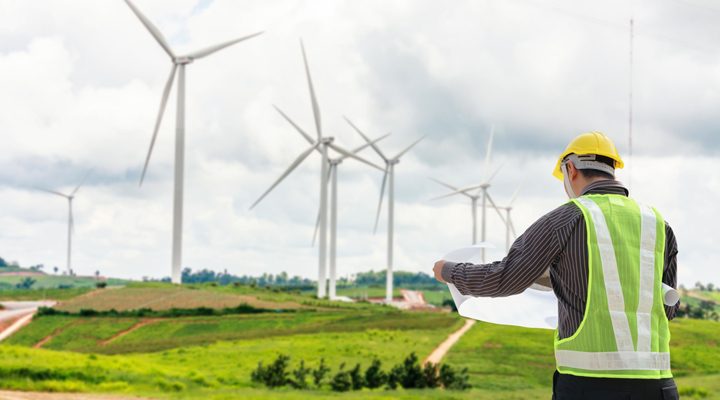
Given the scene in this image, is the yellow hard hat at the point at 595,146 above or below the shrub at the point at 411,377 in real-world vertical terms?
above

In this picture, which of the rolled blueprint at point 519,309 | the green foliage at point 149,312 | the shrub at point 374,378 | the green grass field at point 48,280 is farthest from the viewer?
the green grass field at point 48,280

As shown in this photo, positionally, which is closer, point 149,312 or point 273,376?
point 273,376

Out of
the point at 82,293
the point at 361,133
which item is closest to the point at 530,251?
Answer: the point at 82,293

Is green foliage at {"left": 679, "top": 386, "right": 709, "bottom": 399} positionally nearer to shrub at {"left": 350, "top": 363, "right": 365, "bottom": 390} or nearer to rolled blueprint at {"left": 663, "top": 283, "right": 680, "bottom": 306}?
shrub at {"left": 350, "top": 363, "right": 365, "bottom": 390}

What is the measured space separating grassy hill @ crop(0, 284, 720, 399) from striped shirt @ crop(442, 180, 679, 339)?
1459 cm

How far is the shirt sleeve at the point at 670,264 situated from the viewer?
4.06 meters

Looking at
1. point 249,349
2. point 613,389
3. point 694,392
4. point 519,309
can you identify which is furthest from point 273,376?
point 613,389

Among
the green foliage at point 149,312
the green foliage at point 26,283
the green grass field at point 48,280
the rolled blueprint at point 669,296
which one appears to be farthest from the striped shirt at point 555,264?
the green foliage at point 26,283

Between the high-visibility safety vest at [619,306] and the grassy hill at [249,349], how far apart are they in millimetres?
14872

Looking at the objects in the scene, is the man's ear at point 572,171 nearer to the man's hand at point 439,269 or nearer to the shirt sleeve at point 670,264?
the shirt sleeve at point 670,264

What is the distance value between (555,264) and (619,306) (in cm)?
35

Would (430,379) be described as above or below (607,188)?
below

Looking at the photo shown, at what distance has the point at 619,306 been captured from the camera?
3641 mm

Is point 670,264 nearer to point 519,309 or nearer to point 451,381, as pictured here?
point 519,309
